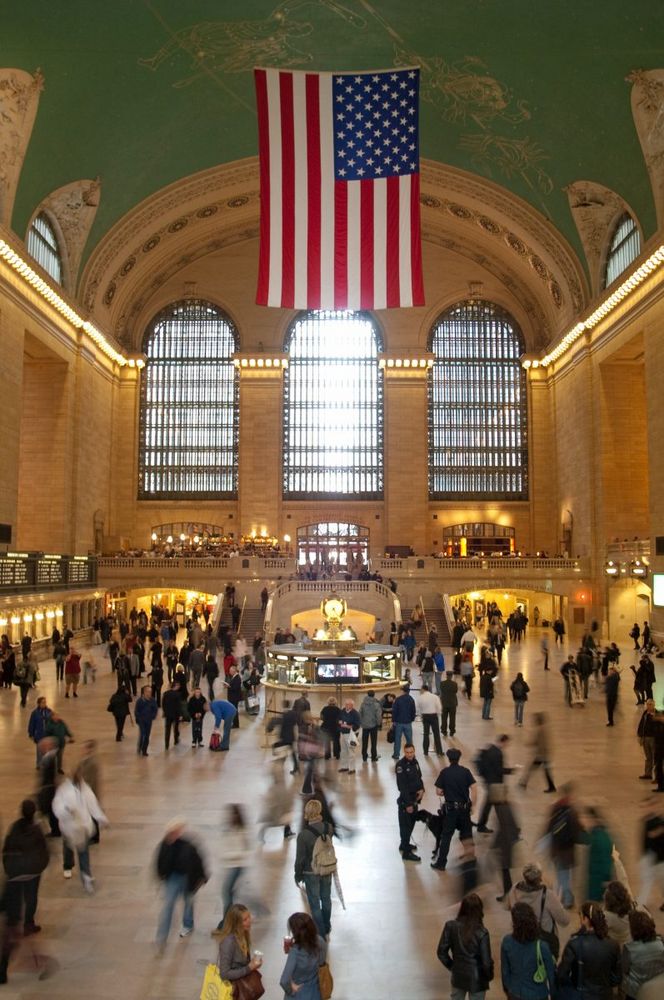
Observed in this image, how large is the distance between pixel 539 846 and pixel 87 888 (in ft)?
12.8

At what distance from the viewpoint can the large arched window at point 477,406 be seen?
4191 centimetres

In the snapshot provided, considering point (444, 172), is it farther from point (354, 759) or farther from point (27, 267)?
point (354, 759)

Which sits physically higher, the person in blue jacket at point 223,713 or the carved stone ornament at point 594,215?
the carved stone ornament at point 594,215

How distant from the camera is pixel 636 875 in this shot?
24.1 feet

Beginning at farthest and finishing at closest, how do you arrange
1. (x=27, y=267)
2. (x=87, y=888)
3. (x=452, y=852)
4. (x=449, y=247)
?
(x=449, y=247), (x=27, y=267), (x=452, y=852), (x=87, y=888)

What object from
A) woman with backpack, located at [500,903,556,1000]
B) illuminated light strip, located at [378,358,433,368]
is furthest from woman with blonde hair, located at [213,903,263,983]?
illuminated light strip, located at [378,358,433,368]

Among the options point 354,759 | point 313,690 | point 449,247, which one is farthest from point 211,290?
point 354,759

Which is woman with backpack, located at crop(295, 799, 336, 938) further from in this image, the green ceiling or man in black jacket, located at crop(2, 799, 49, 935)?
the green ceiling

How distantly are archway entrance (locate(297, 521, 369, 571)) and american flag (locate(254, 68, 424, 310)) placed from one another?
2630 cm

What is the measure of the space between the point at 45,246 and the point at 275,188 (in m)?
17.9

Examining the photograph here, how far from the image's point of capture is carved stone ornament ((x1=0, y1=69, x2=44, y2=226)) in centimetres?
2352

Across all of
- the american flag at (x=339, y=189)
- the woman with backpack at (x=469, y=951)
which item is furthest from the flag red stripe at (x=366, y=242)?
the woman with backpack at (x=469, y=951)

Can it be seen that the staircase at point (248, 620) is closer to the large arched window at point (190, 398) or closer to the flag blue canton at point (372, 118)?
the large arched window at point (190, 398)

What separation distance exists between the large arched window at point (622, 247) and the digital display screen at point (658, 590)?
11.1 meters
